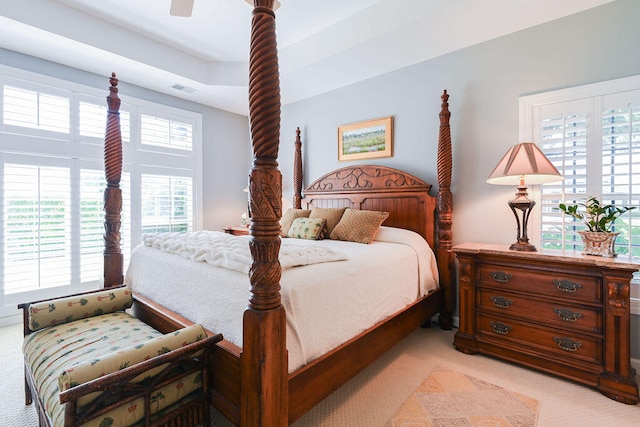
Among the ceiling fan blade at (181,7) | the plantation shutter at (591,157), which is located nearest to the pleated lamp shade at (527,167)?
the plantation shutter at (591,157)

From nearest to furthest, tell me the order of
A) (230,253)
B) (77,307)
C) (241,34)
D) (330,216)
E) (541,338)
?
(230,253) < (77,307) < (541,338) < (330,216) < (241,34)

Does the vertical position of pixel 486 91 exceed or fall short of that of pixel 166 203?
it exceeds it

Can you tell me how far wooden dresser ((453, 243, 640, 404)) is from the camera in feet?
6.03

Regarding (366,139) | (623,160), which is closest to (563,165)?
(623,160)

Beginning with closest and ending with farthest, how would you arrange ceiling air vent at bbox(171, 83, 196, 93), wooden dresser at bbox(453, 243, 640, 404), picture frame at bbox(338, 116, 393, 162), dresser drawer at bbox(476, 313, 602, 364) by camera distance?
1. wooden dresser at bbox(453, 243, 640, 404)
2. dresser drawer at bbox(476, 313, 602, 364)
3. picture frame at bbox(338, 116, 393, 162)
4. ceiling air vent at bbox(171, 83, 196, 93)

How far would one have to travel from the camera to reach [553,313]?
2.08 metres

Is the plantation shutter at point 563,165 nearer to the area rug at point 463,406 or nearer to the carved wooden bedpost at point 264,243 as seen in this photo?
the area rug at point 463,406

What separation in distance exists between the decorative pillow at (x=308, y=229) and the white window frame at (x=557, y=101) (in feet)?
6.28

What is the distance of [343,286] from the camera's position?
1.72 meters

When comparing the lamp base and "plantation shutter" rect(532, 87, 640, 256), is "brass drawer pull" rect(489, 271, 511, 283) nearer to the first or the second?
the lamp base

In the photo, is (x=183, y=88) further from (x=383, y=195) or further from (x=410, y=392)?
(x=410, y=392)

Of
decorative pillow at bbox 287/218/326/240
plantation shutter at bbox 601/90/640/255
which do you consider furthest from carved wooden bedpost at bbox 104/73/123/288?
plantation shutter at bbox 601/90/640/255

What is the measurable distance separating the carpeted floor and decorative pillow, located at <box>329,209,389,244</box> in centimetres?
101

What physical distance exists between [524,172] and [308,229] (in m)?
1.91
